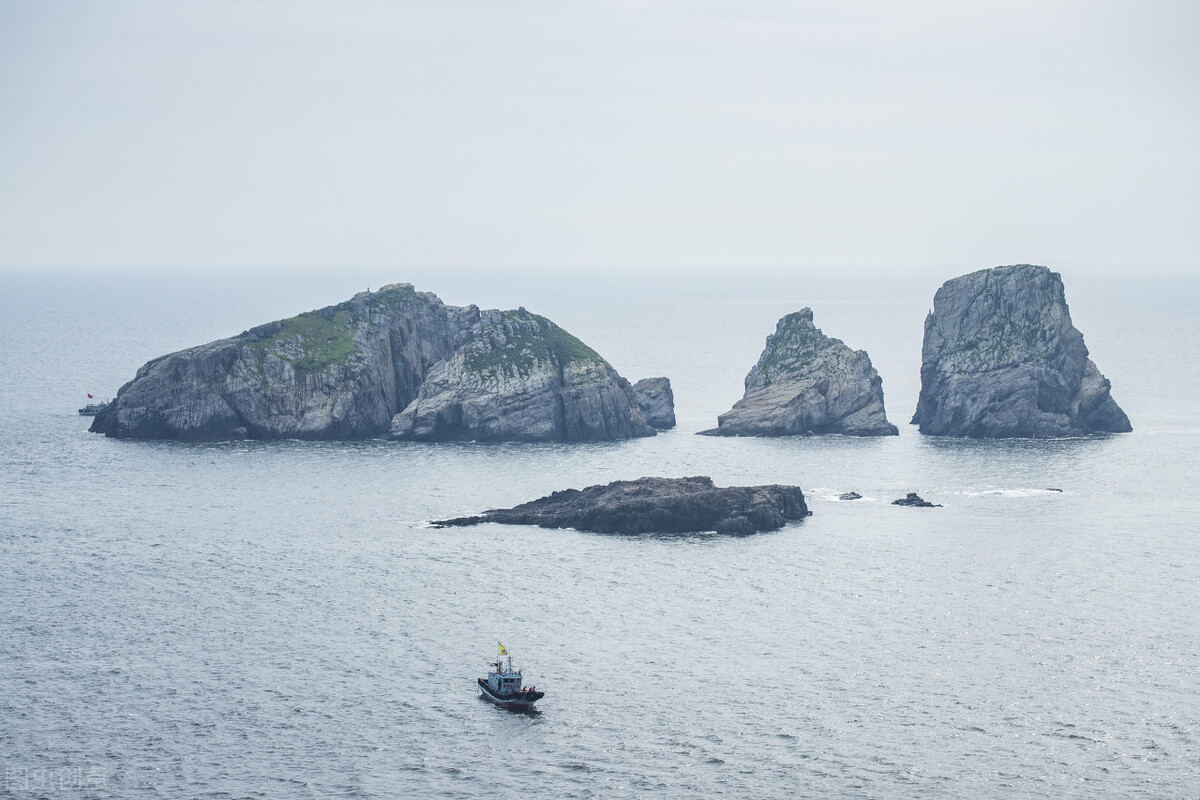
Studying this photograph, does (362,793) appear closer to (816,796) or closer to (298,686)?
(298,686)

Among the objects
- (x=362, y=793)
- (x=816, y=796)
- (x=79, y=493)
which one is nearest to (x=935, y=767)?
(x=816, y=796)

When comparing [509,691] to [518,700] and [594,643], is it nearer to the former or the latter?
[518,700]

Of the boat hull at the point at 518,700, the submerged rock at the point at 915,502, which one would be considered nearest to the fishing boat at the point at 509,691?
the boat hull at the point at 518,700

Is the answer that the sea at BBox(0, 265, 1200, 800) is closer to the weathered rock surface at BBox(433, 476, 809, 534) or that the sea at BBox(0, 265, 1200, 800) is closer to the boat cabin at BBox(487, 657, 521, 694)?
the boat cabin at BBox(487, 657, 521, 694)

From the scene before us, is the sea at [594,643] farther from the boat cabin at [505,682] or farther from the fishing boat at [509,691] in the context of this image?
the boat cabin at [505,682]

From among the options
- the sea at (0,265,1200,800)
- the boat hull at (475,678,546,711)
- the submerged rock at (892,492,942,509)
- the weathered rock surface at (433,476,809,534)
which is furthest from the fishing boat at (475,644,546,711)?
the submerged rock at (892,492,942,509)
